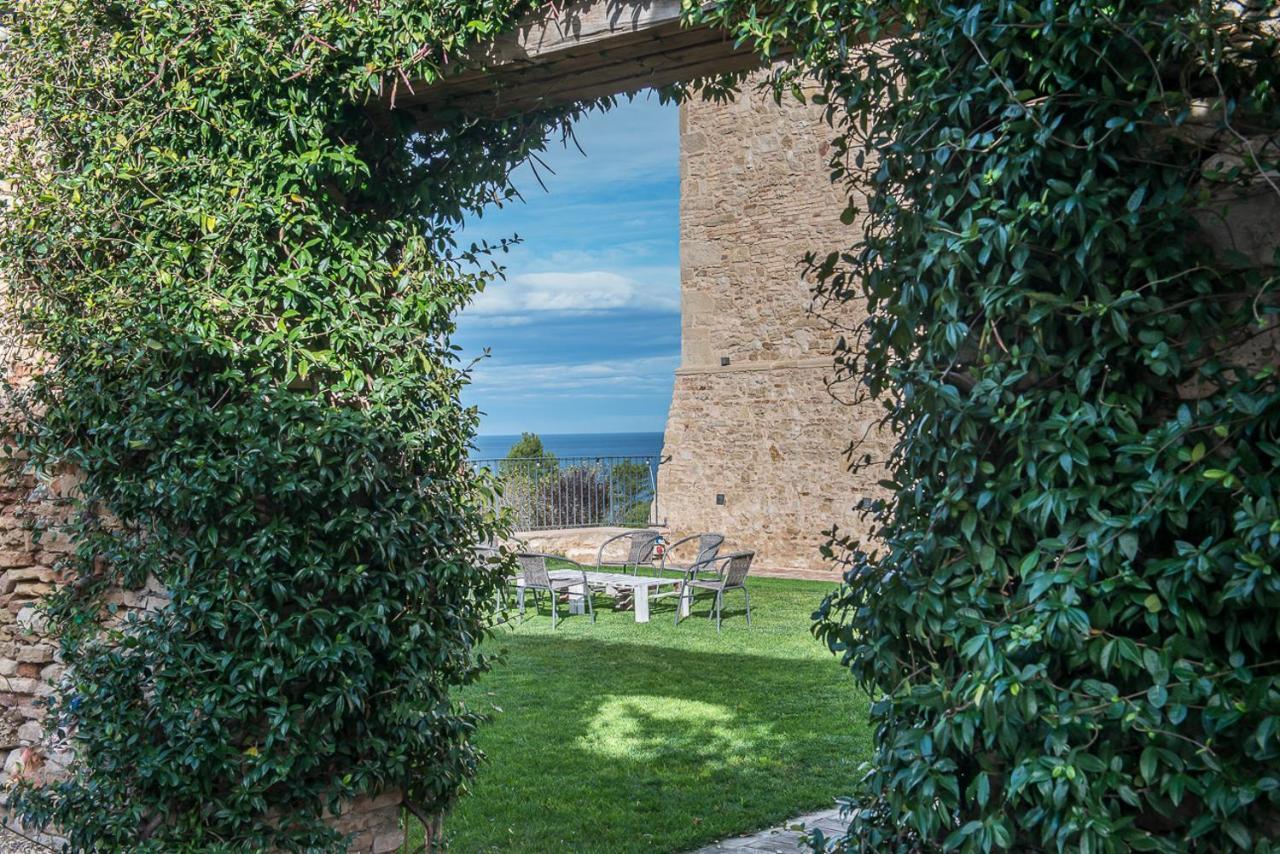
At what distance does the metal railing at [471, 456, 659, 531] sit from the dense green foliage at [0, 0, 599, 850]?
1006cm

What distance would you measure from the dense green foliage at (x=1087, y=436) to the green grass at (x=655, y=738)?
235 cm

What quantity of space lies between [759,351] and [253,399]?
33.0 feet

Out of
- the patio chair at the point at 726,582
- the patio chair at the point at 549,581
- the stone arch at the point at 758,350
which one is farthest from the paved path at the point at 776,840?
the stone arch at the point at 758,350

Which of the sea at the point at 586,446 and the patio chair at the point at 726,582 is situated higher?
the sea at the point at 586,446

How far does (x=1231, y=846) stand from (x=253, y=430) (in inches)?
123

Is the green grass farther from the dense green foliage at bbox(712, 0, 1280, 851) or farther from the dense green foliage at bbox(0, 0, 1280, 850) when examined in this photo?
the dense green foliage at bbox(712, 0, 1280, 851)

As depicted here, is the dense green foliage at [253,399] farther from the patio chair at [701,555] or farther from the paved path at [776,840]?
the patio chair at [701,555]

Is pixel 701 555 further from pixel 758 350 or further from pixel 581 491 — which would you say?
pixel 581 491

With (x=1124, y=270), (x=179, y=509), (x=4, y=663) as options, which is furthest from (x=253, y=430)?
(x=1124, y=270)

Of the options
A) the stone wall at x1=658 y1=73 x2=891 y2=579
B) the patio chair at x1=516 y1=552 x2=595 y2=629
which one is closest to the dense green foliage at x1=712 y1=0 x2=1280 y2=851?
the patio chair at x1=516 y1=552 x2=595 y2=629

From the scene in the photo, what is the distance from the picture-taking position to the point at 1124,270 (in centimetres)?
236

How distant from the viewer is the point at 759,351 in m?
13.4

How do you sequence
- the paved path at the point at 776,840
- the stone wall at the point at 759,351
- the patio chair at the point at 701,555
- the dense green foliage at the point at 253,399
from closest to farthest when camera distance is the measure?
1. the dense green foliage at the point at 253,399
2. the paved path at the point at 776,840
3. the patio chair at the point at 701,555
4. the stone wall at the point at 759,351

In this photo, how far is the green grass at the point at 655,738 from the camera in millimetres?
4686
